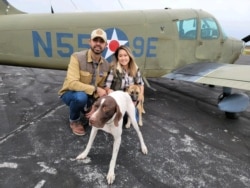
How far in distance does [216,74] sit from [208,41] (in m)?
1.39

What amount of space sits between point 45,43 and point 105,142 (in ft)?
8.32

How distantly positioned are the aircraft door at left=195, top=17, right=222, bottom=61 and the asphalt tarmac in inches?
46.3

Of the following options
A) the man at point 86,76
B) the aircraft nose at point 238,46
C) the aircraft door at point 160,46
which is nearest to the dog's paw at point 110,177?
the man at point 86,76

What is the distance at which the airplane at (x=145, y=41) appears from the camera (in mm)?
5039

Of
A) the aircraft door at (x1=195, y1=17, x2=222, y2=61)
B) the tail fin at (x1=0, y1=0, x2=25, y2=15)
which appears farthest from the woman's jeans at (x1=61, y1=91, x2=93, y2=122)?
the aircraft door at (x1=195, y1=17, x2=222, y2=61)

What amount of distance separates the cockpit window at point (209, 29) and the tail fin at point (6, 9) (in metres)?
3.97

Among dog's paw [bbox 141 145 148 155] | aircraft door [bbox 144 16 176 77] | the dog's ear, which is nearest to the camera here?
the dog's ear

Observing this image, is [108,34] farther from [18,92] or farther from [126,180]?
[126,180]

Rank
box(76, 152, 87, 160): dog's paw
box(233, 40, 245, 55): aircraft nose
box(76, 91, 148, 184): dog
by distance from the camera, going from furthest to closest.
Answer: box(233, 40, 245, 55): aircraft nose, box(76, 152, 87, 160): dog's paw, box(76, 91, 148, 184): dog

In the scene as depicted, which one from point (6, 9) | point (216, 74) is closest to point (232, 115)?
point (216, 74)

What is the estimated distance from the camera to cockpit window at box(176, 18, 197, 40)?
19.0 feet

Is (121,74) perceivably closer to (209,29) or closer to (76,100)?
(76,100)

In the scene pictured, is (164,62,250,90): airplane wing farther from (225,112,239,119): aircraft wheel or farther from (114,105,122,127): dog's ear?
(114,105,122,127): dog's ear

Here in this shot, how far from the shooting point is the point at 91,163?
3082 mm
